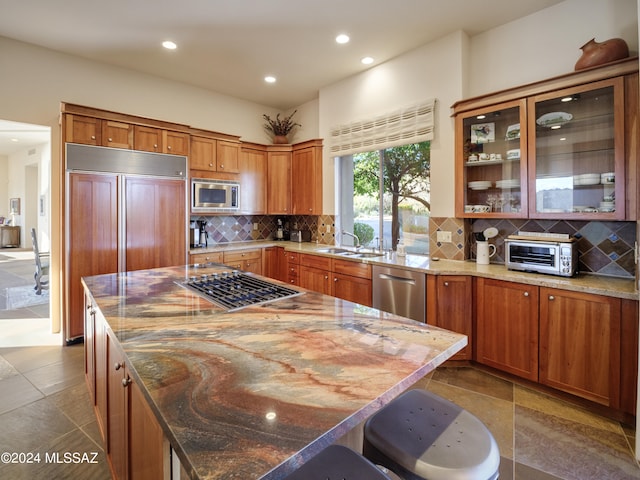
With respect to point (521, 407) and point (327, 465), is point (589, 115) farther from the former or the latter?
point (327, 465)

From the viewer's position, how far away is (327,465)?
994 mm

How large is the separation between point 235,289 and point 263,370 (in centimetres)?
101

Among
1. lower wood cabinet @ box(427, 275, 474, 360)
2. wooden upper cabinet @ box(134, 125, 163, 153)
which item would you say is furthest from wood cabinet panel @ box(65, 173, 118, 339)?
lower wood cabinet @ box(427, 275, 474, 360)

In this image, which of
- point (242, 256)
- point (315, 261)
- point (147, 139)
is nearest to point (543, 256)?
point (315, 261)

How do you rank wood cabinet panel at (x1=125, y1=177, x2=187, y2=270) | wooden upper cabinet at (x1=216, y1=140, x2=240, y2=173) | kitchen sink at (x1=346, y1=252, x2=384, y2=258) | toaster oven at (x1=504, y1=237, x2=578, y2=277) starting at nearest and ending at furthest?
toaster oven at (x1=504, y1=237, x2=578, y2=277) < wood cabinet panel at (x1=125, y1=177, x2=187, y2=270) < kitchen sink at (x1=346, y1=252, x2=384, y2=258) < wooden upper cabinet at (x1=216, y1=140, x2=240, y2=173)

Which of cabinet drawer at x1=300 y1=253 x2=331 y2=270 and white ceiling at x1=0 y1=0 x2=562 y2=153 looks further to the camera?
cabinet drawer at x1=300 y1=253 x2=331 y2=270

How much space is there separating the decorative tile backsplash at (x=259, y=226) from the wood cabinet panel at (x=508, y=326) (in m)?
2.36

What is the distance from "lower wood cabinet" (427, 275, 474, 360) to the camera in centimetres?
285

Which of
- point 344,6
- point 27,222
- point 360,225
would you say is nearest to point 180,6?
point 344,6

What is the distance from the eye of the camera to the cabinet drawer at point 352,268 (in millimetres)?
3453

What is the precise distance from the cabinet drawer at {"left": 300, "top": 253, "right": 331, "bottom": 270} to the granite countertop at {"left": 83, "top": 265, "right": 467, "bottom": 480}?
2154 mm

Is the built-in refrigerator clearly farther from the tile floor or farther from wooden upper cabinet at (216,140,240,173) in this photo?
the tile floor

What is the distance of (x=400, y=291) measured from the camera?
3141 millimetres

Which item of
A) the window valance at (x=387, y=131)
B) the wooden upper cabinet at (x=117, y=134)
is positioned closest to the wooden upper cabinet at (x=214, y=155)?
the wooden upper cabinet at (x=117, y=134)
